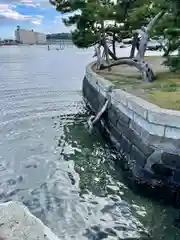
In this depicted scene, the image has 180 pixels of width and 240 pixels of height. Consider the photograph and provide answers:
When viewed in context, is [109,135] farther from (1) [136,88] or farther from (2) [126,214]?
(2) [126,214]

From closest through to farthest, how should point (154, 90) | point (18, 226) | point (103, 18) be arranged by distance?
point (18, 226) → point (154, 90) → point (103, 18)

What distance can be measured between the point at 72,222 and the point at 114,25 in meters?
14.0

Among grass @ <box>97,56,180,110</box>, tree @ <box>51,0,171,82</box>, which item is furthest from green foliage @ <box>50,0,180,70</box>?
grass @ <box>97,56,180,110</box>

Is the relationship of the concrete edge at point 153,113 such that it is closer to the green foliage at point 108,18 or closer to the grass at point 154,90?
the grass at point 154,90

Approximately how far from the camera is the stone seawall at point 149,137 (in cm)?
672

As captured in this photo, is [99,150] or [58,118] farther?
[58,118]

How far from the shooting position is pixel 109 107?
10828 mm

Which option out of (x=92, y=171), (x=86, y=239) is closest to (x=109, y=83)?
(x=92, y=171)

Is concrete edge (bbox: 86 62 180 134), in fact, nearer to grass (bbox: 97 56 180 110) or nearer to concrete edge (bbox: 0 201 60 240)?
grass (bbox: 97 56 180 110)

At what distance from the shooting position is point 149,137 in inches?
283

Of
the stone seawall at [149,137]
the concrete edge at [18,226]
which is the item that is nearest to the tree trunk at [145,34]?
the stone seawall at [149,137]

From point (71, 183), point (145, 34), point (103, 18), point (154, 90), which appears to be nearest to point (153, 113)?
point (71, 183)

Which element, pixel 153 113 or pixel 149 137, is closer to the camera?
pixel 153 113

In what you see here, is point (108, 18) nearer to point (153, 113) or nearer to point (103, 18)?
point (103, 18)
